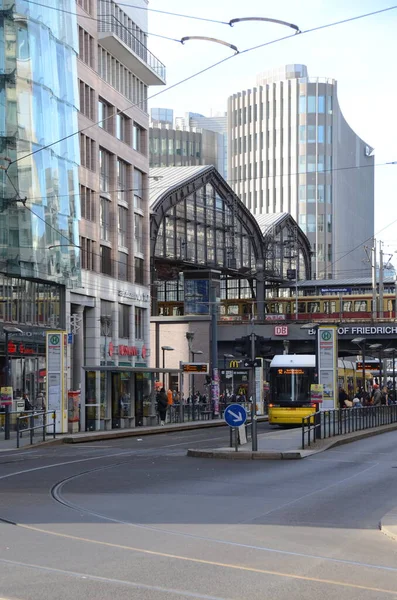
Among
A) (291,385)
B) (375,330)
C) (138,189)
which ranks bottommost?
(291,385)

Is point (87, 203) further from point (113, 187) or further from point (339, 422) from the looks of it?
point (339, 422)

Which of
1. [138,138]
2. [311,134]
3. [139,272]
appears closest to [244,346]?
[139,272]

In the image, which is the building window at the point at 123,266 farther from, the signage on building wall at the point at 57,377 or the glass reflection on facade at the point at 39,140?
the signage on building wall at the point at 57,377

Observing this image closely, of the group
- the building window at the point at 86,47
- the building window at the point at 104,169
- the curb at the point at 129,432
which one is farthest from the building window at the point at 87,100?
the curb at the point at 129,432

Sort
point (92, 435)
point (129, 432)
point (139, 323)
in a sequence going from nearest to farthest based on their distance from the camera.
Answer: point (92, 435), point (129, 432), point (139, 323)

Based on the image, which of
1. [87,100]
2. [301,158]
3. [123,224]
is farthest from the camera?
[301,158]

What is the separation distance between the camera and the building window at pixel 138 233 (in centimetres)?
6788

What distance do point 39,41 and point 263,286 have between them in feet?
199

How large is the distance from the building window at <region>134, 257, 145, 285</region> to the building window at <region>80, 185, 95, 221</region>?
8.01m

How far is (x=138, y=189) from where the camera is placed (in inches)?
2670

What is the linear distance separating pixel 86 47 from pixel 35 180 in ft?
41.6

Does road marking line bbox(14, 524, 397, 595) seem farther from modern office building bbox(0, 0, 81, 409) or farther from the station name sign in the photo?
the station name sign

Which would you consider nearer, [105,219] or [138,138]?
[105,219]

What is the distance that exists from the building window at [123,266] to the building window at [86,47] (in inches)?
466
